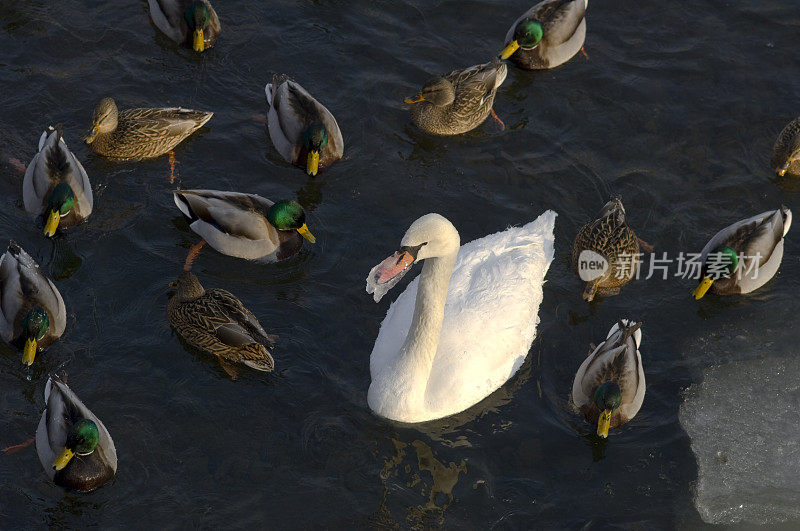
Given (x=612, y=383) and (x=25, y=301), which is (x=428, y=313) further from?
(x=25, y=301)

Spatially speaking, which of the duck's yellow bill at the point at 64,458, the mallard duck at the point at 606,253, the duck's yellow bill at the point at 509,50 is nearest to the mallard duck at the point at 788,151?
the mallard duck at the point at 606,253

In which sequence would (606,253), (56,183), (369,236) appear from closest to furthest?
(606,253) → (56,183) → (369,236)

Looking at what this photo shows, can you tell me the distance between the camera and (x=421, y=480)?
27.2 ft

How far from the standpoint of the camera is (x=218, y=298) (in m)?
A: 9.20

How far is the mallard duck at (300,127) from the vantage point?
35.4 feet

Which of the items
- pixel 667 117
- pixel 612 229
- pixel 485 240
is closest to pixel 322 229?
pixel 485 240

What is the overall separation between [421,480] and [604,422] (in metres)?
1.65

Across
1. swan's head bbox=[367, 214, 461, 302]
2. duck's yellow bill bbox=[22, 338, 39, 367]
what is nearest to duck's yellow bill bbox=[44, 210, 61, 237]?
duck's yellow bill bbox=[22, 338, 39, 367]

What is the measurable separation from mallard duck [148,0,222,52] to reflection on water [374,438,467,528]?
19.5 feet

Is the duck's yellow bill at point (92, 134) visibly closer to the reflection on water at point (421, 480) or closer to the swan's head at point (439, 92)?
the swan's head at point (439, 92)

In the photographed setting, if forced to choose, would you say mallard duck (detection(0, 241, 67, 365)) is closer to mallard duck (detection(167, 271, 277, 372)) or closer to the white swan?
mallard duck (detection(167, 271, 277, 372))

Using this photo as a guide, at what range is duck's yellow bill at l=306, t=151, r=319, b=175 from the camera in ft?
35.0

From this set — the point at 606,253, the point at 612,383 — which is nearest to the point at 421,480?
the point at 612,383

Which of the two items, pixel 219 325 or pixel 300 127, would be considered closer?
pixel 219 325
